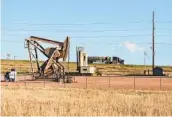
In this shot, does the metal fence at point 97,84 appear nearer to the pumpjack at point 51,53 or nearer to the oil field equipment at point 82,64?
the pumpjack at point 51,53

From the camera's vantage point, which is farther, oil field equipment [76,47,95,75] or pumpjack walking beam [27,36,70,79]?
oil field equipment [76,47,95,75]

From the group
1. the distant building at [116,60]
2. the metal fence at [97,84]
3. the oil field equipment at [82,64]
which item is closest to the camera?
the metal fence at [97,84]

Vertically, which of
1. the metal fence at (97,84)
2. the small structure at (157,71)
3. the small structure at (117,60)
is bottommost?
the metal fence at (97,84)

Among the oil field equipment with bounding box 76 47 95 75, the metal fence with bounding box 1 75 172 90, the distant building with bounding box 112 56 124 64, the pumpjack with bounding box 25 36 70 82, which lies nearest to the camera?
the metal fence with bounding box 1 75 172 90

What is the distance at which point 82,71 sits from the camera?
211ft

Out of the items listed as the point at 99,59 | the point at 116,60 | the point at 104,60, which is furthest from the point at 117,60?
the point at 99,59

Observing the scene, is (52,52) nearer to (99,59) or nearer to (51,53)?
(51,53)

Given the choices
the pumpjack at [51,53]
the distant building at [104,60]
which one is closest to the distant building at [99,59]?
the distant building at [104,60]

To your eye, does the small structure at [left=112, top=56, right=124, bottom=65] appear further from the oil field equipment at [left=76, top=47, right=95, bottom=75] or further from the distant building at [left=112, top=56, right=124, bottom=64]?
the oil field equipment at [left=76, top=47, right=95, bottom=75]

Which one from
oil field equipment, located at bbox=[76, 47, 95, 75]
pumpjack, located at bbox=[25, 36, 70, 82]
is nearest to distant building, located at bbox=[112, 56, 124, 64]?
oil field equipment, located at bbox=[76, 47, 95, 75]

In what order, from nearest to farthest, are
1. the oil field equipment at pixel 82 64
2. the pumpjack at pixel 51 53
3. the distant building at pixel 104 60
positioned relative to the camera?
the pumpjack at pixel 51 53 < the oil field equipment at pixel 82 64 < the distant building at pixel 104 60

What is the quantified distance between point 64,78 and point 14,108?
2790 cm

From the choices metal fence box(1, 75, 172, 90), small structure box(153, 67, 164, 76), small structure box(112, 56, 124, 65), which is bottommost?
metal fence box(1, 75, 172, 90)

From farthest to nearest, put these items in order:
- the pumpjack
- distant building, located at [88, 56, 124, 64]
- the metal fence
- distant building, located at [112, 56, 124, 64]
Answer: distant building, located at [112, 56, 124, 64], distant building, located at [88, 56, 124, 64], the pumpjack, the metal fence
